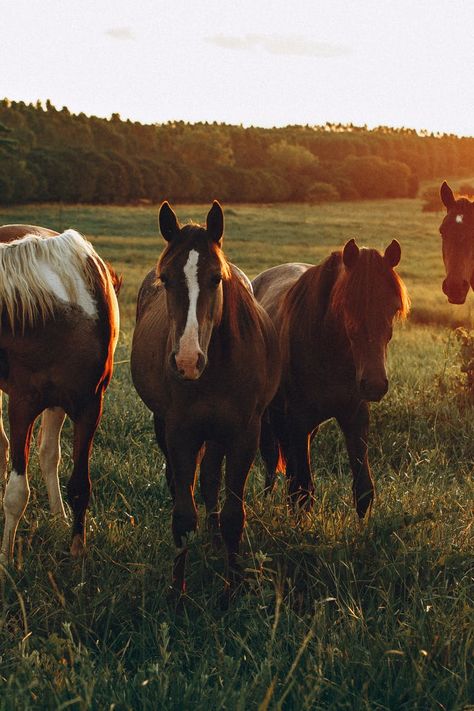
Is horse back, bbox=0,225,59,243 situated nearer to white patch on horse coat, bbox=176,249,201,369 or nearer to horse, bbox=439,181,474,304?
white patch on horse coat, bbox=176,249,201,369

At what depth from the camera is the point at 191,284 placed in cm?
321

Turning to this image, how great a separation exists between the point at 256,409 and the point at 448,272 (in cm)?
271

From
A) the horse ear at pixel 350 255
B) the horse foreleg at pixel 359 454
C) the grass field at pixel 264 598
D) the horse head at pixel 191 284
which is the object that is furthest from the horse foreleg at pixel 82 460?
the horse ear at pixel 350 255

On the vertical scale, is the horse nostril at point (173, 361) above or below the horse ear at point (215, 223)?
below

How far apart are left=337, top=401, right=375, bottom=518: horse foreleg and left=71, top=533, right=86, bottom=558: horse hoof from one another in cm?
159

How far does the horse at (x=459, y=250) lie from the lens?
225 inches

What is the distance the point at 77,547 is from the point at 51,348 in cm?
106

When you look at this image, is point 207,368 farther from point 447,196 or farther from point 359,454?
point 447,196

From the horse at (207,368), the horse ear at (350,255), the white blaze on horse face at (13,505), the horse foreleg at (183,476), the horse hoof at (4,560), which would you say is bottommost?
the horse hoof at (4,560)

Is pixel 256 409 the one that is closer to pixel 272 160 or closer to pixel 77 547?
pixel 77 547

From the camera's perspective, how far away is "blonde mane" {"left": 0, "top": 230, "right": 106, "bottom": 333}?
12.9 feet

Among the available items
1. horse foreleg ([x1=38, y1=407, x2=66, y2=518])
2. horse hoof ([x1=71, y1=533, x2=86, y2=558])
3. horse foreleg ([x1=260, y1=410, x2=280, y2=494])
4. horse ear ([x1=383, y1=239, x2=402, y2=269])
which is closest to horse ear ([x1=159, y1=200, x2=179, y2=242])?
horse ear ([x1=383, y1=239, x2=402, y2=269])

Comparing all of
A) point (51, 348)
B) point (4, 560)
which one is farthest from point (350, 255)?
point (4, 560)

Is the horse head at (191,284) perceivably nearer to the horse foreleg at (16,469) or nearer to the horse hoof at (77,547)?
the horse foreleg at (16,469)
